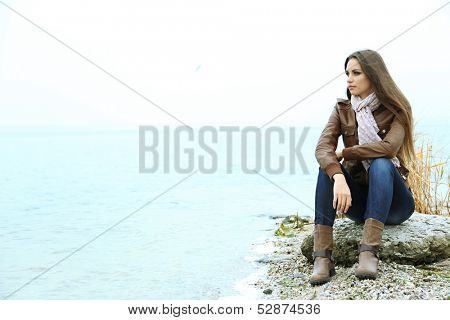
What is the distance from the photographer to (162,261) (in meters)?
3.35

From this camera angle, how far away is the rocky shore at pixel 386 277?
7.13ft

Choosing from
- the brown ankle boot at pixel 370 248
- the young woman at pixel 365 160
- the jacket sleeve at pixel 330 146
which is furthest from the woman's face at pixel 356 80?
the brown ankle boot at pixel 370 248

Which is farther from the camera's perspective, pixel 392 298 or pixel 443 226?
pixel 443 226

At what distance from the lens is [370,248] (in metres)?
2.21

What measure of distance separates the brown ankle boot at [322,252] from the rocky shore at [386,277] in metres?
0.04

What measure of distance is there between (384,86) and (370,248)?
0.69 metres

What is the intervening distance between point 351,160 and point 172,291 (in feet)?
3.84

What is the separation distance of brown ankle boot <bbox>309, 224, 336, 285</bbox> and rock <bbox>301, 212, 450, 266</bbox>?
200 millimetres

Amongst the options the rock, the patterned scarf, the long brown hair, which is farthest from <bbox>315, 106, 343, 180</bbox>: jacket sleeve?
the rock

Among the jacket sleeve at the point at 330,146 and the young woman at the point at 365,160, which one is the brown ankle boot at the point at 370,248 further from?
the jacket sleeve at the point at 330,146

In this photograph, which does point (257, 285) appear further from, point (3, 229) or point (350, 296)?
point (3, 229)

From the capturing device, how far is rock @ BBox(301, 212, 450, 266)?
242cm

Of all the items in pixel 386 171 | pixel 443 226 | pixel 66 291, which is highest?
pixel 386 171
